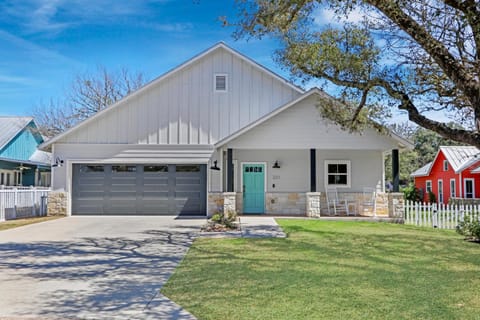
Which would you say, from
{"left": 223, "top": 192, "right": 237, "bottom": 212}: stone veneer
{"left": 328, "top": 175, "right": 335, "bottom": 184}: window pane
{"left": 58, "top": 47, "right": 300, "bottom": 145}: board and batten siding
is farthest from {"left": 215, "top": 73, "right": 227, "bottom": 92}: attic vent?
{"left": 328, "top": 175, "right": 335, "bottom": 184}: window pane

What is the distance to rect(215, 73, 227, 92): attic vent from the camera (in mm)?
17531

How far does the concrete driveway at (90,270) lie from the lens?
16.0ft

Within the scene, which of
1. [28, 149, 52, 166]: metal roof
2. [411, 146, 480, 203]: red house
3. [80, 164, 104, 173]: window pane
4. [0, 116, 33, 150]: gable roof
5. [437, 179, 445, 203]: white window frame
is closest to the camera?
[80, 164, 104, 173]: window pane

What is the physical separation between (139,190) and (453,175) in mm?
20028

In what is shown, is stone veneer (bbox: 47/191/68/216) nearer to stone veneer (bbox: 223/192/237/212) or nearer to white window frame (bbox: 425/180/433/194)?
stone veneer (bbox: 223/192/237/212)

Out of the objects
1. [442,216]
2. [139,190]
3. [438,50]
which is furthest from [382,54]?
[139,190]

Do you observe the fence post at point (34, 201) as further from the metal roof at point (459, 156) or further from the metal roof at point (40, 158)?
the metal roof at point (459, 156)

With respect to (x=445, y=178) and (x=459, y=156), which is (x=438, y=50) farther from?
(x=445, y=178)

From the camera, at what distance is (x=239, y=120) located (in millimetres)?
17359

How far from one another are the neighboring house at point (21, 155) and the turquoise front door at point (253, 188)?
562 inches

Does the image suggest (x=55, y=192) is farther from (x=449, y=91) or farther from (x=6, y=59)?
(x=449, y=91)

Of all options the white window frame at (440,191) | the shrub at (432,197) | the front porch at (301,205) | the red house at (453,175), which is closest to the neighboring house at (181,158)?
the front porch at (301,205)

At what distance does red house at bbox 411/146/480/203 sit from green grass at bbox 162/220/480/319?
15.7 meters

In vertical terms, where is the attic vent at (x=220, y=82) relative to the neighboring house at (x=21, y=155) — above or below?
above
